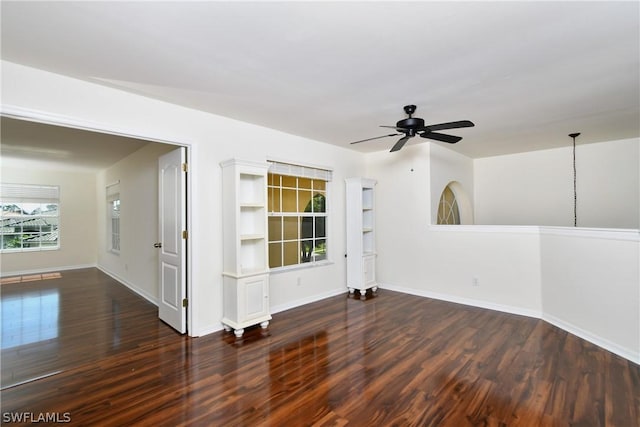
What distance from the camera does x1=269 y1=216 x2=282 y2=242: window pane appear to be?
4242mm

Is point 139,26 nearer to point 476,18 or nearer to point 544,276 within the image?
point 476,18

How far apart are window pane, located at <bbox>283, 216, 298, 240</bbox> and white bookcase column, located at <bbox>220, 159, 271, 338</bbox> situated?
2.33 ft

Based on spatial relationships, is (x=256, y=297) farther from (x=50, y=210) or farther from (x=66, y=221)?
(x=50, y=210)

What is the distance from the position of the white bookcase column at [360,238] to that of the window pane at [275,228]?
130 cm

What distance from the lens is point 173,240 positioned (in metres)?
3.49

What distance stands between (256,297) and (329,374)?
1.34 m

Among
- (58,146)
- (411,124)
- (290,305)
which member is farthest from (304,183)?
(58,146)

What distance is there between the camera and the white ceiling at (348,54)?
5.59ft

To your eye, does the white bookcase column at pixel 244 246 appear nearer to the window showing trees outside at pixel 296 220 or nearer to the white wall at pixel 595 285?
the window showing trees outside at pixel 296 220

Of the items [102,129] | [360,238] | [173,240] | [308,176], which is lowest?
[360,238]

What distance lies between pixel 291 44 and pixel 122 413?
2781 mm

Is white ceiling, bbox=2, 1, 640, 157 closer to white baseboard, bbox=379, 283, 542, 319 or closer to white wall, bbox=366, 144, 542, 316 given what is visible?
white wall, bbox=366, 144, 542, 316

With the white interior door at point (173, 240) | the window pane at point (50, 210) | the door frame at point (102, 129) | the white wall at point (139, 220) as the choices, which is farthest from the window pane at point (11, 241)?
the door frame at point (102, 129)

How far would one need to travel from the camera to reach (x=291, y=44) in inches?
79.2
